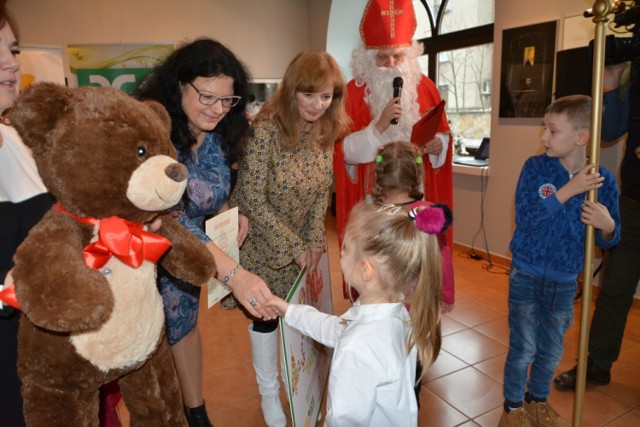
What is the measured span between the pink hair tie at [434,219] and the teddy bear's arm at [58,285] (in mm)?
702

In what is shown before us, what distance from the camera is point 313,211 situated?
1.96 meters

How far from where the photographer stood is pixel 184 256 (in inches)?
41.8

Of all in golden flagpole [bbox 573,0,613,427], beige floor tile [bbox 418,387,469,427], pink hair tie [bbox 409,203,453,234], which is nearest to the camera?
pink hair tie [bbox 409,203,453,234]

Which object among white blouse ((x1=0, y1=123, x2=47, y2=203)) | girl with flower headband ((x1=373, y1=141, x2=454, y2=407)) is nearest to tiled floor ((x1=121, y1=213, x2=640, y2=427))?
girl with flower headband ((x1=373, y1=141, x2=454, y2=407))

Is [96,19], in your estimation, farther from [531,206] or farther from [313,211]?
[531,206]

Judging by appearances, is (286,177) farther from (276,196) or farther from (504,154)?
(504,154)

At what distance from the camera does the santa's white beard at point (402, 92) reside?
2.61 metres

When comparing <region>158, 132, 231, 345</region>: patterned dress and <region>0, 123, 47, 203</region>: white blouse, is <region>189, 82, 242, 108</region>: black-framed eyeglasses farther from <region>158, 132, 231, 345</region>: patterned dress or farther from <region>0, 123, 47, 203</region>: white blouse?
<region>0, 123, 47, 203</region>: white blouse

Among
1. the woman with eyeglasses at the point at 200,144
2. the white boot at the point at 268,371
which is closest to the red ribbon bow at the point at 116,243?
the woman with eyeglasses at the point at 200,144

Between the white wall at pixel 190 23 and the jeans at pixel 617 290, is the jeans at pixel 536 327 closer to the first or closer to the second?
the jeans at pixel 617 290

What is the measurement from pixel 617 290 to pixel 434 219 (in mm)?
1667

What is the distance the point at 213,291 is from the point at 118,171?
665 millimetres

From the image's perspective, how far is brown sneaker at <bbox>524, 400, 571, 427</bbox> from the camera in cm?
191

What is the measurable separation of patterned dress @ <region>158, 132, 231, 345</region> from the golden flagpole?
119 centimetres
